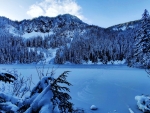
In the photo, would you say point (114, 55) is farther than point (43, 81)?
Yes

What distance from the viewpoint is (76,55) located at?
3844 inches

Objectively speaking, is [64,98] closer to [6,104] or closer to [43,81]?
[43,81]

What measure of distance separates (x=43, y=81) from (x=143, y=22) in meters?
30.5

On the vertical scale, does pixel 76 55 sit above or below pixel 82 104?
above

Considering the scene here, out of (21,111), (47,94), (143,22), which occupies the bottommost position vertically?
(21,111)

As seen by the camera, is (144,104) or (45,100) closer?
(45,100)

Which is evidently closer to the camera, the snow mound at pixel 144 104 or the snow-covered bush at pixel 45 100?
the snow-covered bush at pixel 45 100

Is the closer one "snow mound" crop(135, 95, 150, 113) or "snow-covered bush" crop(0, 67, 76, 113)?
"snow-covered bush" crop(0, 67, 76, 113)

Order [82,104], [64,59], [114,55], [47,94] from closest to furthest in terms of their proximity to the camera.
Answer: [47,94] → [82,104] → [114,55] → [64,59]

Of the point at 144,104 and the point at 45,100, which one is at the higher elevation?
the point at 45,100

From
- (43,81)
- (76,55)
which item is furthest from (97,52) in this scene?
(43,81)

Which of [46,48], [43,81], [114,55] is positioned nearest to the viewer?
[43,81]

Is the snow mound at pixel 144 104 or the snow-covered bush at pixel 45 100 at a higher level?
the snow-covered bush at pixel 45 100

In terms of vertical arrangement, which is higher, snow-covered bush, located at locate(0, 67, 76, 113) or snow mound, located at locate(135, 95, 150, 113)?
snow-covered bush, located at locate(0, 67, 76, 113)
